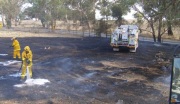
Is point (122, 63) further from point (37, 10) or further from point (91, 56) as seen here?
point (37, 10)

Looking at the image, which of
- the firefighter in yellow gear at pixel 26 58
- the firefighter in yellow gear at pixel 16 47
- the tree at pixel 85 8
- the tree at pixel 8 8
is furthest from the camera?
the tree at pixel 8 8

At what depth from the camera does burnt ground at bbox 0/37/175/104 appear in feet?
36.3

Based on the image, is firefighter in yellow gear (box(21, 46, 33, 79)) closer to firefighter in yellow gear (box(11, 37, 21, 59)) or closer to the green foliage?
firefighter in yellow gear (box(11, 37, 21, 59))

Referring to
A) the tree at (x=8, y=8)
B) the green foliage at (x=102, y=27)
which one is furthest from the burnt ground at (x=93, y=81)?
the tree at (x=8, y=8)

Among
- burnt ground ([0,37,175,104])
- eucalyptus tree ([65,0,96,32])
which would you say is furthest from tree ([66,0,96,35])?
burnt ground ([0,37,175,104])

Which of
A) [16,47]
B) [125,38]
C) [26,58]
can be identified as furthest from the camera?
[125,38]

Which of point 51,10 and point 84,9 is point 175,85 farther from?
point 51,10

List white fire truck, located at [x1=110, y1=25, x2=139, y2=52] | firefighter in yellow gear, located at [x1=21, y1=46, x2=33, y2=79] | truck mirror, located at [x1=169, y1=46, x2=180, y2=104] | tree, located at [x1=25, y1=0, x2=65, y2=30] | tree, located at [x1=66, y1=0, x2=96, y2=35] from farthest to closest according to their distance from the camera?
1. tree, located at [x1=25, y1=0, x2=65, y2=30]
2. tree, located at [x1=66, y1=0, x2=96, y2=35]
3. white fire truck, located at [x1=110, y1=25, x2=139, y2=52]
4. firefighter in yellow gear, located at [x1=21, y1=46, x2=33, y2=79]
5. truck mirror, located at [x1=169, y1=46, x2=180, y2=104]

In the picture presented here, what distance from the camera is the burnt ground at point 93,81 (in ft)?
36.3

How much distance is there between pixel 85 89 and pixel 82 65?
587 centimetres

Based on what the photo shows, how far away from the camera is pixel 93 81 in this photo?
14023mm

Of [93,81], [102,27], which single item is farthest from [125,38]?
[102,27]

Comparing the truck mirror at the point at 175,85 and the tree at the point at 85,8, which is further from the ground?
the tree at the point at 85,8

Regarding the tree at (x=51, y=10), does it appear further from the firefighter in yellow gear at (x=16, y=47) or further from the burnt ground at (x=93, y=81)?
the burnt ground at (x=93, y=81)
